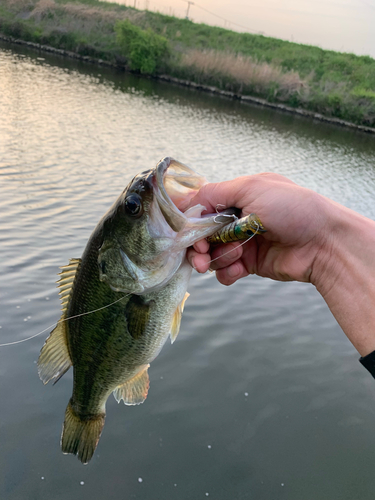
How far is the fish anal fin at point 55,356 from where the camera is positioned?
2584mm

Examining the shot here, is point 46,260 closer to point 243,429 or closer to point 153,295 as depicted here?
point 243,429

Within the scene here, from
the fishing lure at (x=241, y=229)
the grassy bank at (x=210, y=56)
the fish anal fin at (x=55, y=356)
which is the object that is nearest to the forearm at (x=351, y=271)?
the fishing lure at (x=241, y=229)

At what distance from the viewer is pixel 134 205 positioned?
228cm

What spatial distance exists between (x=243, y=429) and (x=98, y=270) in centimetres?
315

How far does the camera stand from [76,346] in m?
2.62

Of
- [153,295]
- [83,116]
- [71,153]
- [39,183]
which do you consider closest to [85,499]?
[153,295]

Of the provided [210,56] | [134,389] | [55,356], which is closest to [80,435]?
[134,389]

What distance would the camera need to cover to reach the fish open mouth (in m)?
2.22

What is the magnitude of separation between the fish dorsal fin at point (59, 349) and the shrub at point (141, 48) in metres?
45.7

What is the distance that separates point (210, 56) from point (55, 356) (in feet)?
146

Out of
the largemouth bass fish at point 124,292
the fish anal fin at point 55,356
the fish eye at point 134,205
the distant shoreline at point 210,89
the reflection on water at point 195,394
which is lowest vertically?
the reflection on water at point 195,394

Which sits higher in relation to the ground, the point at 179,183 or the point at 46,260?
the point at 179,183

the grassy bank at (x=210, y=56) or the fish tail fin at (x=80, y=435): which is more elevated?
the grassy bank at (x=210, y=56)

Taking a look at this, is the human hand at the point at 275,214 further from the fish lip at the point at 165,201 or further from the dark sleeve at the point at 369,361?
the dark sleeve at the point at 369,361
